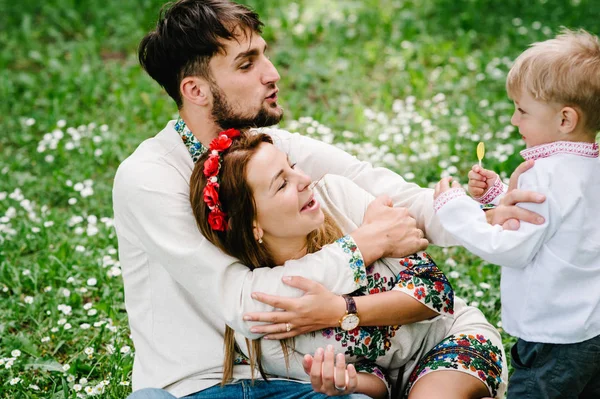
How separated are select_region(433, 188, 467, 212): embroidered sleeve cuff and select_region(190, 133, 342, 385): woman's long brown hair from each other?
67cm

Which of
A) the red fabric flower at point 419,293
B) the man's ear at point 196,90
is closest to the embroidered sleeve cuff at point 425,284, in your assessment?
the red fabric flower at point 419,293

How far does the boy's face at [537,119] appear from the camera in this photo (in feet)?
8.13

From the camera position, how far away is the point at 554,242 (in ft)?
8.23

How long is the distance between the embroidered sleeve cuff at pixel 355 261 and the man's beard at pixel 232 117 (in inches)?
26.7

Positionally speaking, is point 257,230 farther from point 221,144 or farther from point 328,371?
point 328,371

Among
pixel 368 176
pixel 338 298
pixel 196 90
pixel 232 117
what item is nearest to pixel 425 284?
pixel 338 298

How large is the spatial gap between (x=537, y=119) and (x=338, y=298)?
909 mm

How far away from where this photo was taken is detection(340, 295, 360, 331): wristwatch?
9.14ft

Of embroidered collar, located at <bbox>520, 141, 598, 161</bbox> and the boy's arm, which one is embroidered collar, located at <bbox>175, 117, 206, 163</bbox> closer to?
the boy's arm

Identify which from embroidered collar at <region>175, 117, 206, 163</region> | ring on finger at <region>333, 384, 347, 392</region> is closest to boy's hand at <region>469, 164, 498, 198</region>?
ring on finger at <region>333, 384, 347, 392</region>

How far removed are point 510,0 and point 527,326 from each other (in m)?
5.96

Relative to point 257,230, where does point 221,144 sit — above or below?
above

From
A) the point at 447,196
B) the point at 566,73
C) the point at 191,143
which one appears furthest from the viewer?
the point at 191,143

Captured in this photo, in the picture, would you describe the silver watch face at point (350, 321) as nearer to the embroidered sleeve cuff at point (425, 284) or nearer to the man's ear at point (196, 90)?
the embroidered sleeve cuff at point (425, 284)
